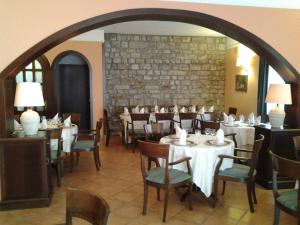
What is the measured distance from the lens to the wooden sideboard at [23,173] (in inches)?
140

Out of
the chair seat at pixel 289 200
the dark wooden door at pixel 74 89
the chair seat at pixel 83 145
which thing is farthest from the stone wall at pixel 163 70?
the chair seat at pixel 289 200

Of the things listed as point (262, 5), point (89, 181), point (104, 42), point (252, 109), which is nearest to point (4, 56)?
point (89, 181)

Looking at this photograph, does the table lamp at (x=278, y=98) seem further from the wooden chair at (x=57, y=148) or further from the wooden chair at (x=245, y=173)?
the wooden chair at (x=57, y=148)

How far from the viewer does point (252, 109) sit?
297 inches

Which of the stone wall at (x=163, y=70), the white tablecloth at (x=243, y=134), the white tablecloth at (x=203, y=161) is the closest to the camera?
the white tablecloth at (x=203, y=161)

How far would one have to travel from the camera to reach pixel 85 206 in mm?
1753

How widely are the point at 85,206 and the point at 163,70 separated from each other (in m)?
7.40

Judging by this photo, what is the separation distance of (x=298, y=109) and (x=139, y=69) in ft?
17.1

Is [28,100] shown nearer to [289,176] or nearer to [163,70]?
[289,176]

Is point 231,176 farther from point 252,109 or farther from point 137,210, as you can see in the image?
point 252,109

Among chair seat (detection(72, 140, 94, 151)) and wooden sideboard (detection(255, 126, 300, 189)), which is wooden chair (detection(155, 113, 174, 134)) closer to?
chair seat (detection(72, 140, 94, 151))

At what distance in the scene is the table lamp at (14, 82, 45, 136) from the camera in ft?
11.8

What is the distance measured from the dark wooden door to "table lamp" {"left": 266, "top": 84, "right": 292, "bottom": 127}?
599 cm

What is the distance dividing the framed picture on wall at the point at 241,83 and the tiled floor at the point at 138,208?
4110 mm
